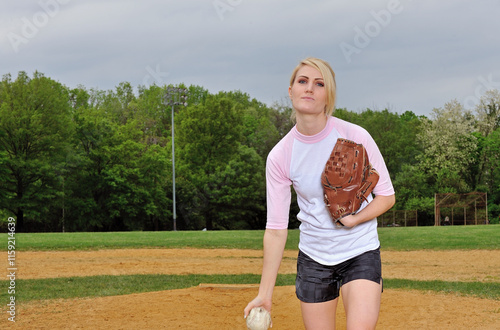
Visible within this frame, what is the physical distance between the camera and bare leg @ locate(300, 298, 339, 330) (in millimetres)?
3807

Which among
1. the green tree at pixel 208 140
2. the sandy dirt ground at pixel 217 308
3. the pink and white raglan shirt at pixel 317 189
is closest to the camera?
the pink and white raglan shirt at pixel 317 189

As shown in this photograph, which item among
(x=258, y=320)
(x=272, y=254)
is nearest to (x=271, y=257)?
(x=272, y=254)

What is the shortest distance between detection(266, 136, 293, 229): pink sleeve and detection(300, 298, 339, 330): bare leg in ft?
1.82

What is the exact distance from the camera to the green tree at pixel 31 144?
42906mm

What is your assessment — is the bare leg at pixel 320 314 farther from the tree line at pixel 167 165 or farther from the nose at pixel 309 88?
the tree line at pixel 167 165

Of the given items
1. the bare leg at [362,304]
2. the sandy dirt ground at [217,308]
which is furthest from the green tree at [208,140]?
the bare leg at [362,304]

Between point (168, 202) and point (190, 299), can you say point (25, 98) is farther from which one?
point (190, 299)

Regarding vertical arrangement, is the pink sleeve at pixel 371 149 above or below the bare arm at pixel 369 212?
above

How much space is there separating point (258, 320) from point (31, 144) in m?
44.2

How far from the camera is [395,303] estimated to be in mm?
8977

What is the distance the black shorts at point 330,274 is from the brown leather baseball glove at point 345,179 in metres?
0.29

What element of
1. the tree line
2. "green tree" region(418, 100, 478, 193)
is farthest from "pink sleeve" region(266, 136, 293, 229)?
"green tree" region(418, 100, 478, 193)

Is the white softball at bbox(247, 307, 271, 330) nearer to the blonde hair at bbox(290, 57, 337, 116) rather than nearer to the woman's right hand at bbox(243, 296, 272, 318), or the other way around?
the woman's right hand at bbox(243, 296, 272, 318)

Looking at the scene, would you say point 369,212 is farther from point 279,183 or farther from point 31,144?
point 31,144
